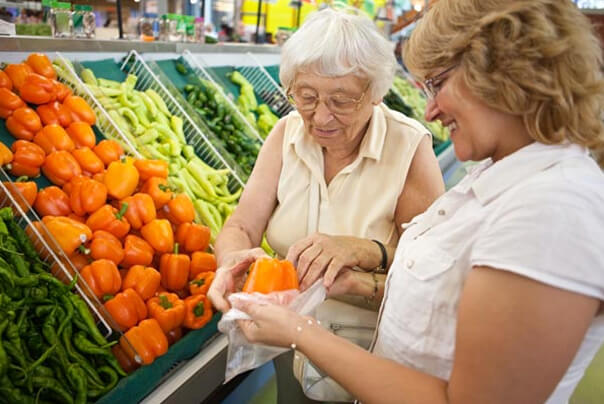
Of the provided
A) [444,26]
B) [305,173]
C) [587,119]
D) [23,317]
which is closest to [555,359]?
[587,119]

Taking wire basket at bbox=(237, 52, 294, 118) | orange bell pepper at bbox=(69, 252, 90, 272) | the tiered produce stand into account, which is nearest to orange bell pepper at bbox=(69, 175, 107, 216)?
the tiered produce stand

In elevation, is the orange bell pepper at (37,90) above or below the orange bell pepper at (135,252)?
above

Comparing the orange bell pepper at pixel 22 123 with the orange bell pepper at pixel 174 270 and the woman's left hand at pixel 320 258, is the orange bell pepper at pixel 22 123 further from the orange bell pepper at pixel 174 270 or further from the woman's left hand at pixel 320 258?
the woman's left hand at pixel 320 258

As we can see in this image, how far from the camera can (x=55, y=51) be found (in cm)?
294

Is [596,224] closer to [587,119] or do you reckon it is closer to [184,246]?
[587,119]

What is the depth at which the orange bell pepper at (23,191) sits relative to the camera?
211cm

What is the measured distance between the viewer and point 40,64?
2.69m

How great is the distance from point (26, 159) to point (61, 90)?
0.53 meters

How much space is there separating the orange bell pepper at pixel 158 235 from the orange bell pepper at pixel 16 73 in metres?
0.95

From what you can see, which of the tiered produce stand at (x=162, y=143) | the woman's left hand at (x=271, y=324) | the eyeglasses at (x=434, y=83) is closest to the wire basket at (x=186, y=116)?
the tiered produce stand at (x=162, y=143)

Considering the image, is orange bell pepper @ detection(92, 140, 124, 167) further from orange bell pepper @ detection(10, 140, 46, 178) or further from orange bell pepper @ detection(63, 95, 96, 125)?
orange bell pepper @ detection(10, 140, 46, 178)

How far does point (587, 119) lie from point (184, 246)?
1970 mm

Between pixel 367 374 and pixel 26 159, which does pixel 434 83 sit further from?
pixel 26 159

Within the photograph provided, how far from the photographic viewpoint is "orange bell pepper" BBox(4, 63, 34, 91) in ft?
8.34
